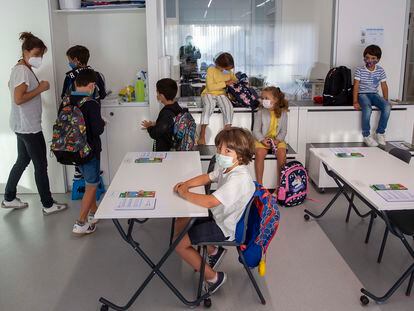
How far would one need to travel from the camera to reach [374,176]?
2.88 m

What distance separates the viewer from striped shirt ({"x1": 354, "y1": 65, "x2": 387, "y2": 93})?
16.1 ft

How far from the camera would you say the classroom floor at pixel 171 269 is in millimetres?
2775

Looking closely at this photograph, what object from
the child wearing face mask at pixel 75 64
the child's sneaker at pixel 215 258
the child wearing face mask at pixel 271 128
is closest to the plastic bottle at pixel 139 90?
the child wearing face mask at pixel 75 64

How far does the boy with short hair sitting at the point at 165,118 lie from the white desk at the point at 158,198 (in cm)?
24

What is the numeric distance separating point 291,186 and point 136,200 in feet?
7.24

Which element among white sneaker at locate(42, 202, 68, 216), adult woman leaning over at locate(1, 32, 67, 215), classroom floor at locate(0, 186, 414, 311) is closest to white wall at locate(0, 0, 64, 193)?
adult woman leaning over at locate(1, 32, 67, 215)

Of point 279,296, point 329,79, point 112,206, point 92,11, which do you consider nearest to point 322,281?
point 279,296

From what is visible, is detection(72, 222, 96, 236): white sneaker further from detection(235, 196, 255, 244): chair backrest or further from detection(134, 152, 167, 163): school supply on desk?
detection(235, 196, 255, 244): chair backrest

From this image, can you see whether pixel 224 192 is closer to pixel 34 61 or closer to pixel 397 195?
pixel 397 195

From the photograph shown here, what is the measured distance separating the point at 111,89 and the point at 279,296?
10.2ft

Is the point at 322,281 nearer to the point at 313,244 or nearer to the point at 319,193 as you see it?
the point at 313,244

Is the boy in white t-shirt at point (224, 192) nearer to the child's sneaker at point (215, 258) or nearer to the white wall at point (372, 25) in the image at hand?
the child's sneaker at point (215, 258)

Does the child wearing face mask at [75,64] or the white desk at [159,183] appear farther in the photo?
the child wearing face mask at [75,64]

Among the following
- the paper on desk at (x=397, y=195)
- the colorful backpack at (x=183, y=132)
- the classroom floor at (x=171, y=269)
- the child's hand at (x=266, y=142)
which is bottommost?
the classroom floor at (x=171, y=269)
